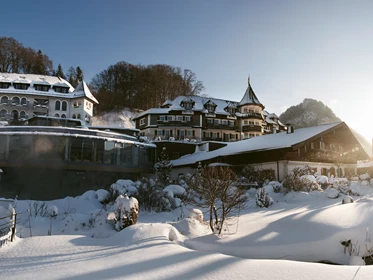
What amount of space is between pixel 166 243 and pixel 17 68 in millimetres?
69014

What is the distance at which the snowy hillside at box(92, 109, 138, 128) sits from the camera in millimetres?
64312

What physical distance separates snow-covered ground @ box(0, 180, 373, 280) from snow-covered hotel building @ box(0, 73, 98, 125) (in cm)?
3993

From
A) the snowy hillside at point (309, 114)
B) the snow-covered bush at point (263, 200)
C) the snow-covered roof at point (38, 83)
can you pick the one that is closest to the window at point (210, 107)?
the snow-covered roof at point (38, 83)

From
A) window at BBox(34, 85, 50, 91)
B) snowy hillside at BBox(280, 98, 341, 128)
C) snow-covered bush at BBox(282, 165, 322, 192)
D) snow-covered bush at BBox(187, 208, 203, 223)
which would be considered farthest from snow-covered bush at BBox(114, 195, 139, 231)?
snowy hillside at BBox(280, 98, 341, 128)

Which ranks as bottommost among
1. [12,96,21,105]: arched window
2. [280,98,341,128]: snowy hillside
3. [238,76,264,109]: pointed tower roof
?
[12,96,21,105]: arched window

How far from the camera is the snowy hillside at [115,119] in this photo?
64.3m

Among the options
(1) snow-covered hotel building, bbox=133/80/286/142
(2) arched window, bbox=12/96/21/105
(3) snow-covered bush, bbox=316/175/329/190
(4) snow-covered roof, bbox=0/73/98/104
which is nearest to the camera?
(3) snow-covered bush, bbox=316/175/329/190

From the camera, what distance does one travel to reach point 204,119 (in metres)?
51.4

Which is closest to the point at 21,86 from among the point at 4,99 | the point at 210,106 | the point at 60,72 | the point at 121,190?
the point at 4,99

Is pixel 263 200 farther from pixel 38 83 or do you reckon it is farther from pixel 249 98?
pixel 38 83

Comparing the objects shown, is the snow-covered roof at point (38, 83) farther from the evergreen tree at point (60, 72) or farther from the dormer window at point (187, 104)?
the evergreen tree at point (60, 72)

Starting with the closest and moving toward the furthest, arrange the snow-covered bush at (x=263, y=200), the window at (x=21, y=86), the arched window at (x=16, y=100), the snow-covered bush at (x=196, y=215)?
the snow-covered bush at (x=196, y=215) < the snow-covered bush at (x=263, y=200) < the arched window at (x=16, y=100) < the window at (x=21, y=86)

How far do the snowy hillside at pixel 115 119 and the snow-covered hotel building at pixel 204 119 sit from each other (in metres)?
11.8

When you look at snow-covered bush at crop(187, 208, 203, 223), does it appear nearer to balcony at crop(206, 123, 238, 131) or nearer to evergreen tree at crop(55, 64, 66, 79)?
balcony at crop(206, 123, 238, 131)
